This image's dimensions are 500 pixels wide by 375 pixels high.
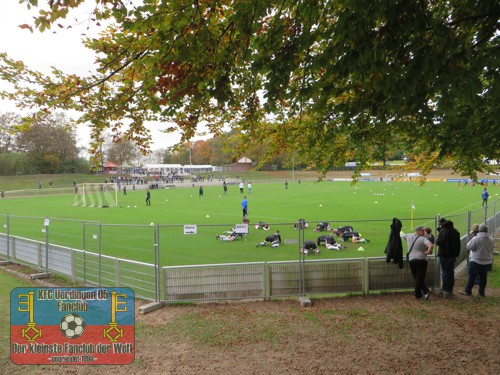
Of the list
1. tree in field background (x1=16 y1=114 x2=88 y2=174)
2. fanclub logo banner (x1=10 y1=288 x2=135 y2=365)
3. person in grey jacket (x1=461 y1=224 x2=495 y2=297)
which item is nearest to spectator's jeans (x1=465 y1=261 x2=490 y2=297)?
person in grey jacket (x1=461 y1=224 x2=495 y2=297)

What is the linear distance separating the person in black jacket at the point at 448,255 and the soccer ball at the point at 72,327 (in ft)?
25.2

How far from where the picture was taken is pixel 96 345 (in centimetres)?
614

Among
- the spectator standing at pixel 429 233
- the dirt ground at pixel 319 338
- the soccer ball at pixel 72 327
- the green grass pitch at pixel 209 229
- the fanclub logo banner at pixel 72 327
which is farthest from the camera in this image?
the green grass pitch at pixel 209 229

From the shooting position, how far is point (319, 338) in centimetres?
646

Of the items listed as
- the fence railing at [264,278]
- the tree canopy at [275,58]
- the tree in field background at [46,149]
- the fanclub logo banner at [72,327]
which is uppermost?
the tree in field background at [46,149]

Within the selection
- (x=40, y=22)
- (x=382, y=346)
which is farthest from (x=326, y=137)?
(x=40, y=22)

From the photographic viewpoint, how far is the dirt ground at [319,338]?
5.50 metres

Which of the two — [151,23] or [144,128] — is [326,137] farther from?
[151,23]

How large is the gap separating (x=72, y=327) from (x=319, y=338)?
4.34 metres

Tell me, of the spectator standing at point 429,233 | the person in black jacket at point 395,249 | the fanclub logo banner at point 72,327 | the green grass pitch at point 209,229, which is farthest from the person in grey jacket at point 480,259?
the fanclub logo banner at point 72,327

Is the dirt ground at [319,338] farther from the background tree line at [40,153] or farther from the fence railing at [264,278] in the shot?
the background tree line at [40,153]

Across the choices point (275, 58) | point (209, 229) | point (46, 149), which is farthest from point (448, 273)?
point (46, 149)

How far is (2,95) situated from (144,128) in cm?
227

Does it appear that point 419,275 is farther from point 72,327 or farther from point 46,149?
point 46,149
